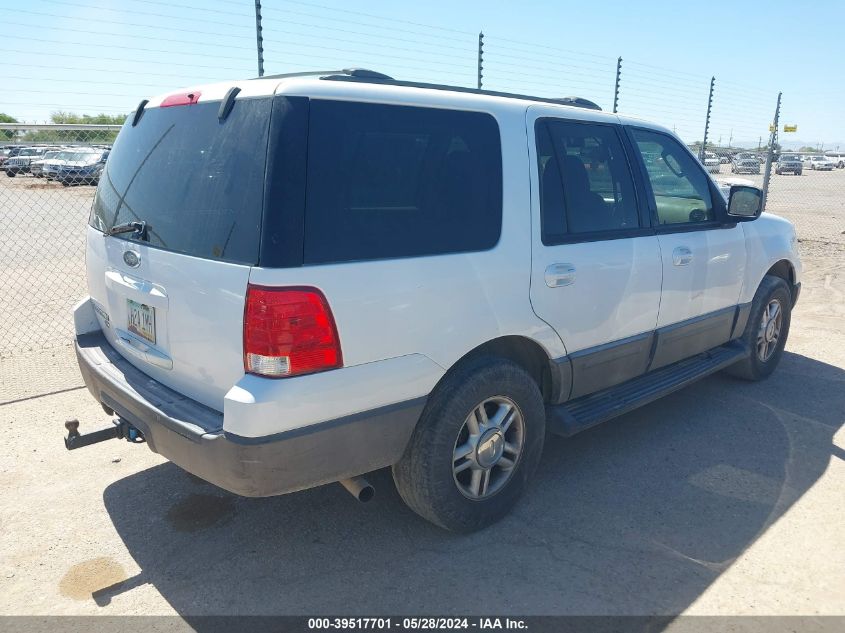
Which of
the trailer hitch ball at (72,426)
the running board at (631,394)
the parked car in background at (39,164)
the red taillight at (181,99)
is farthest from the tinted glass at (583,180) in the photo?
the parked car in background at (39,164)

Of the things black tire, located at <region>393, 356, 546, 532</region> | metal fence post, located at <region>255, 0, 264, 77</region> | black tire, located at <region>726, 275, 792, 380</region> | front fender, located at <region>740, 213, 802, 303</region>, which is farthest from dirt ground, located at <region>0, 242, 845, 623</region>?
metal fence post, located at <region>255, 0, 264, 77</region>

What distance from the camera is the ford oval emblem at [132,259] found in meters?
2.90

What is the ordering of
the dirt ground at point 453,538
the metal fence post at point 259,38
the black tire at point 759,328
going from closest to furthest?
the dirt ground at point 453,538 → the black tire at point 759,328 → the metal fence post at point 259,38

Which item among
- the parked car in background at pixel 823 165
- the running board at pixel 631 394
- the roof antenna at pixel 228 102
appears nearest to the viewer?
the roof antenna at pixel 228 102

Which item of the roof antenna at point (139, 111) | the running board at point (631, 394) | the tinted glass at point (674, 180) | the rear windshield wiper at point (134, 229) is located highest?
the roof antenna at point (139, 111)

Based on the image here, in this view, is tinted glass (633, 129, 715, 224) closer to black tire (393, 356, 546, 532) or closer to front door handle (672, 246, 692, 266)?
front door handle (672, 246, 692, 266)

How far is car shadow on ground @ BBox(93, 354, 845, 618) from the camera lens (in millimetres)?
2748

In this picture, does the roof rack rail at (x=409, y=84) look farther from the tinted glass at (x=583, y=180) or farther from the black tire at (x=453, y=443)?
the black tire at (x=453, y=443)

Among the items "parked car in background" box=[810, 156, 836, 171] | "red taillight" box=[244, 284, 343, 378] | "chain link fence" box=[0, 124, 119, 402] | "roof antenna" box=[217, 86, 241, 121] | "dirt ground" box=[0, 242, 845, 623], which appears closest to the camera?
"red taillight" box=[244, 284, 343, 378]

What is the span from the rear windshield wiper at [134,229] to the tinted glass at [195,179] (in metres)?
0.03

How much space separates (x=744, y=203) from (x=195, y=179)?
3.52m

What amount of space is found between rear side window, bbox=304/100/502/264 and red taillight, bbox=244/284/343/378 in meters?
0.17

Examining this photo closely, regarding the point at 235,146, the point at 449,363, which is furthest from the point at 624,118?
the point at 235,146

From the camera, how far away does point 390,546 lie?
310 cm
